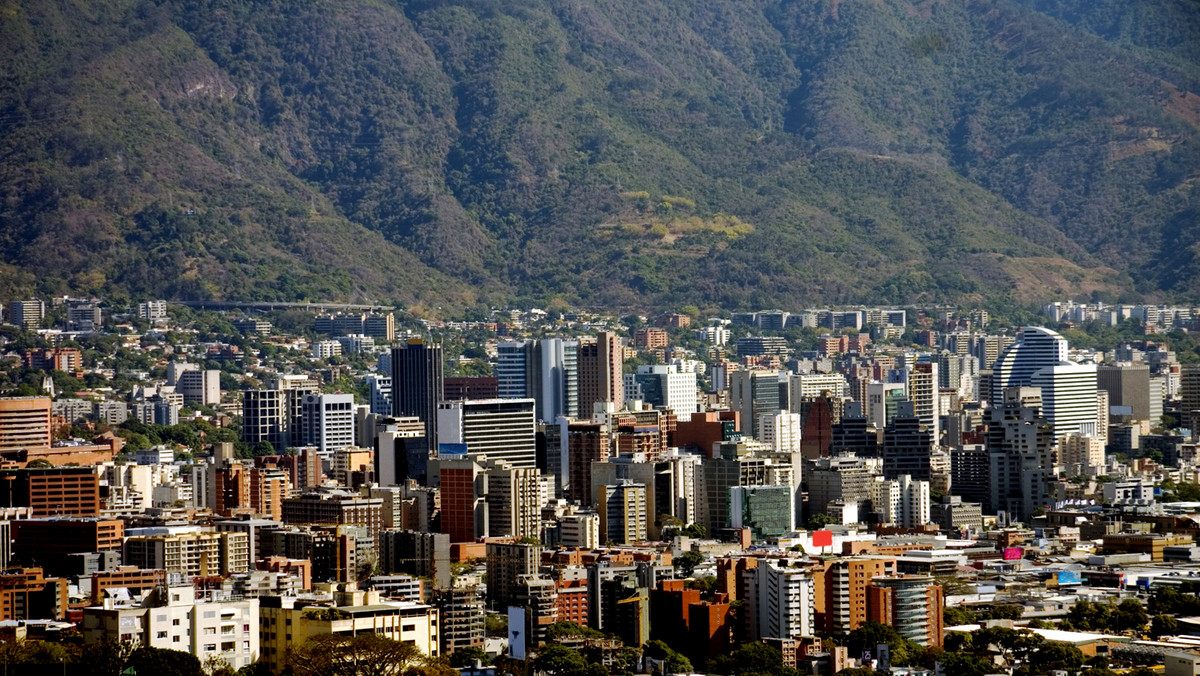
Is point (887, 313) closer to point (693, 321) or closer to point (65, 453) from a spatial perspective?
point (693, 321)

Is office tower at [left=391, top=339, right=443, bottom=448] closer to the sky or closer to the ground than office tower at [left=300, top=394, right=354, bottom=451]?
closer to the sky

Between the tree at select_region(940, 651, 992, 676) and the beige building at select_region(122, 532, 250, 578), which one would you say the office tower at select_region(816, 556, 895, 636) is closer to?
the tree at select_region(940, 651, 992, 676)

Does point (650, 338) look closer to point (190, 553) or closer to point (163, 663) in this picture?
point (190, 553)

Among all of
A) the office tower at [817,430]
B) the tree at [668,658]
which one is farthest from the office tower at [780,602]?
the office tower at [817,430]

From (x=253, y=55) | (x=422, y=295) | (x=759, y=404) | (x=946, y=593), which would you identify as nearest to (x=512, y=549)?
(x=946, y=593)

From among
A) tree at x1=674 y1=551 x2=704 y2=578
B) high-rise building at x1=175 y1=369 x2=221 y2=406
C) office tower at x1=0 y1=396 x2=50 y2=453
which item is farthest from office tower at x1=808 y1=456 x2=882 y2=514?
high-rise building at x1=175 y1=369 x2=221 y2=406

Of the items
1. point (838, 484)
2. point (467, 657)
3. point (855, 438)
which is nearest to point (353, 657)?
point (467, 657)

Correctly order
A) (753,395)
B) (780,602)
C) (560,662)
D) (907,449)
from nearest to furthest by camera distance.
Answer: (560,662) < (780,602) < (907,449) < (753,395)
